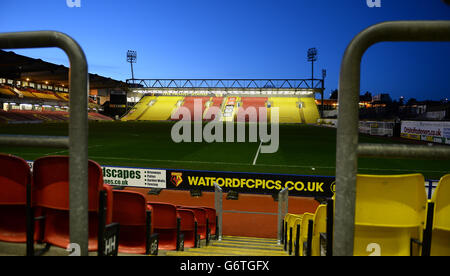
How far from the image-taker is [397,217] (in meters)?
1.59

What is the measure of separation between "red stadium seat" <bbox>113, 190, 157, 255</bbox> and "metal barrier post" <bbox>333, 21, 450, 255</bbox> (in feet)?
7.13

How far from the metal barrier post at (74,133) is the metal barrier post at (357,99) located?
129 cm

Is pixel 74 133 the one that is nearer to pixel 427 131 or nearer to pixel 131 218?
pixel 131 218

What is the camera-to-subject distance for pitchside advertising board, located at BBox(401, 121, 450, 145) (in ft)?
67.8

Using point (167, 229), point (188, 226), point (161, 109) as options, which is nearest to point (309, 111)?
point (161, 109)

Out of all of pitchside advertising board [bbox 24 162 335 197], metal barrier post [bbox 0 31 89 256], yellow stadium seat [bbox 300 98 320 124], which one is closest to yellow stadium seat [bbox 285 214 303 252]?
pitchside advertising board [bbox 24 162 335 197]

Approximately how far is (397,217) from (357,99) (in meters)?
0.85

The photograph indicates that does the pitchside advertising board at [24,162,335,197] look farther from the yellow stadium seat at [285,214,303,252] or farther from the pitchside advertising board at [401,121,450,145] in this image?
the pitchside advertising board at [401,121,450,145]

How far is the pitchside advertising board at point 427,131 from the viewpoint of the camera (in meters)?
20.7

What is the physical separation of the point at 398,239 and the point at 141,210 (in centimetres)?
242

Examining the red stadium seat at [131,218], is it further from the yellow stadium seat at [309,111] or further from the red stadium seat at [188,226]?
the yellow stadium seat at [309,111]
